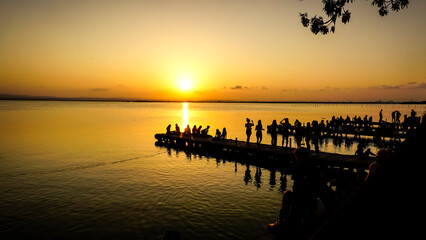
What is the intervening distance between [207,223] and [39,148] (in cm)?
2801

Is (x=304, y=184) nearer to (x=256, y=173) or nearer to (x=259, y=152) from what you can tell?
(x=256, y=173)

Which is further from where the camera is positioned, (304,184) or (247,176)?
(247,176)

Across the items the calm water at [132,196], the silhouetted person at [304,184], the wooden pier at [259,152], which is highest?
the silhouetted person at [304,184]

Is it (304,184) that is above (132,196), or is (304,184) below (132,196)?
above

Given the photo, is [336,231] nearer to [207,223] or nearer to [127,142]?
[207,223]

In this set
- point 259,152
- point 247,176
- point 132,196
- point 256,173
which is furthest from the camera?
point 259,152

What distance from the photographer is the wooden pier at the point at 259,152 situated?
1850 centimetres

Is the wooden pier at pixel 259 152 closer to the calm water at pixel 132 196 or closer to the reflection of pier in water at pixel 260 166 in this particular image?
the reflection of pier in water at pixel 260 166

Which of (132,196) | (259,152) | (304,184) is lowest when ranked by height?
(132,196)

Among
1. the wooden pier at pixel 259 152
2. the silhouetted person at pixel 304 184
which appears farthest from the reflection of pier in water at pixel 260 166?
the silhouetted person at pixel 304 184

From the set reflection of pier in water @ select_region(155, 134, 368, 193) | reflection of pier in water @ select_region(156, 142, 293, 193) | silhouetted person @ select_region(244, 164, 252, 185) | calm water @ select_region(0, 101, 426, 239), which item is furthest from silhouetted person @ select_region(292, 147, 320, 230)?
silhouetted person @ select_region(244, 164, 252, 185)

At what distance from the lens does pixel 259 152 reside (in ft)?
79.3

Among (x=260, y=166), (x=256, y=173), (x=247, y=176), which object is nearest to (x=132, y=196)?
(x=247, y=176)

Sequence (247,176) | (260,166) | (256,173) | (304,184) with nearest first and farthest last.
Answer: (304,184) < (247,176) < (256,173) < (260,166)
